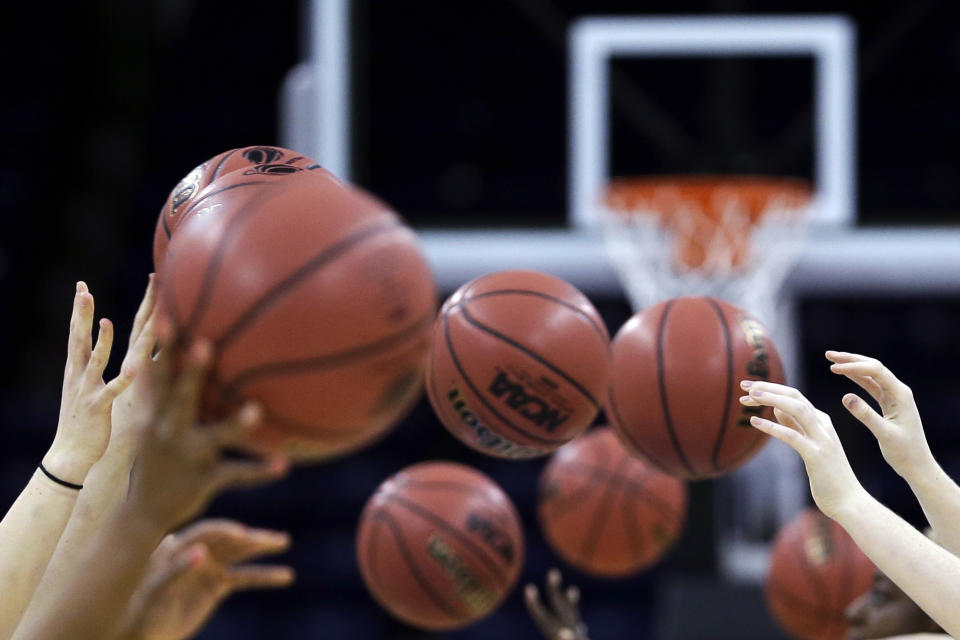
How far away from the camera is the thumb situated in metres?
2.28

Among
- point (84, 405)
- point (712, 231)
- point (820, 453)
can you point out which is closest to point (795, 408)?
point (820, 453)

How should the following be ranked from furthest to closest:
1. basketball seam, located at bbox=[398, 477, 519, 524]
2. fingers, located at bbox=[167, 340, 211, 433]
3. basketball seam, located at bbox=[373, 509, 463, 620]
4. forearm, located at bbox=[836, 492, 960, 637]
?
basketball seam, located at bbox=[398, 477, 519, 524] → basketball seam, located at bbox=[373, 509, 463, 620] → forearm, located at bbox=[836, 492, 960, 637] → fingers, located at bbox=[167, 340, 211, 433]

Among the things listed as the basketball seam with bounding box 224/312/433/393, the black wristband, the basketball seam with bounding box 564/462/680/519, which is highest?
the basketball seam with bounding box 224/312/433/393

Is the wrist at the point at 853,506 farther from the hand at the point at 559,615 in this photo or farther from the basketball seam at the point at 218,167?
the basketball seam at the point at 218,167

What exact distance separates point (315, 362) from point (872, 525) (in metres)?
1.06

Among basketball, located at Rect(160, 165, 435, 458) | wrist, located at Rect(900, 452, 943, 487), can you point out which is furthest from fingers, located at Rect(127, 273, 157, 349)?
wrist, located at Rect(900, 452, 943, 487)

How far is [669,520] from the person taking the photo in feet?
12.9

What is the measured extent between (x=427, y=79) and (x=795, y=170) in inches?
142

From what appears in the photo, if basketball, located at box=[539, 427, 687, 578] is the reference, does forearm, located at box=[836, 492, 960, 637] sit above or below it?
above

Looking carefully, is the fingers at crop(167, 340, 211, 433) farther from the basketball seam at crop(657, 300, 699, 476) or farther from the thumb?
the basketball seam at crop(657, 300, 699, 476)

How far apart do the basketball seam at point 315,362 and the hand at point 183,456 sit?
0.09 meters

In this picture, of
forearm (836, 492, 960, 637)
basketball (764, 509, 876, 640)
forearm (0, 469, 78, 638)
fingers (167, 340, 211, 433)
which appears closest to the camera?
fingers (167, 340, 211, 433)

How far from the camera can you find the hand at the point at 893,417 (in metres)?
2.37

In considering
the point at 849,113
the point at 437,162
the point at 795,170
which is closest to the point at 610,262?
the point at 849,113
